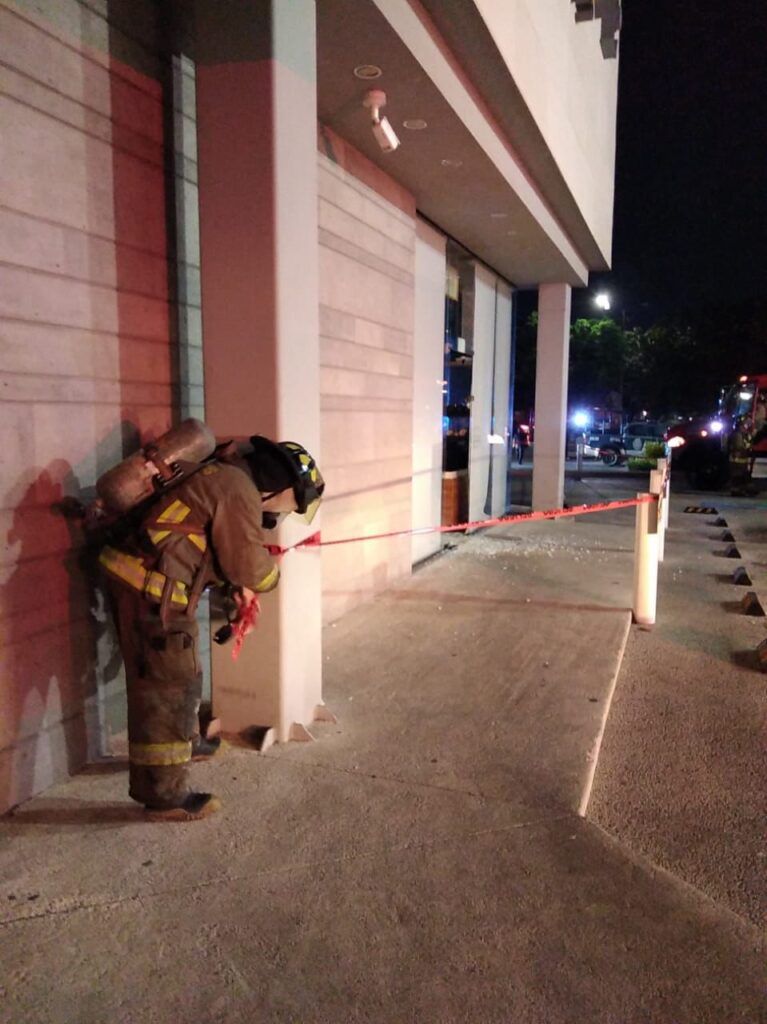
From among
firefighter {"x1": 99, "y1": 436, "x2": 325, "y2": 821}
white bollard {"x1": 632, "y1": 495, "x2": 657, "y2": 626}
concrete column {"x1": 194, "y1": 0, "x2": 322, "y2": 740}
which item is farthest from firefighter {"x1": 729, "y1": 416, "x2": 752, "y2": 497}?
firefighter {"x1": 99, "y1": 436, "x2": 325, "y2": 821}

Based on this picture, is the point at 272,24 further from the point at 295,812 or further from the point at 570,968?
the point at 570,968

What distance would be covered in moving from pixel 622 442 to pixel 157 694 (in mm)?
27702

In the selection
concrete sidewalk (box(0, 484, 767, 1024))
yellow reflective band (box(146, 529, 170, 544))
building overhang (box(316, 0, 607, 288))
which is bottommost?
concrete sidewalk (box(0, 484, 767, 1024))

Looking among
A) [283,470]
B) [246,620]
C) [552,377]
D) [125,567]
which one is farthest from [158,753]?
[552,377]

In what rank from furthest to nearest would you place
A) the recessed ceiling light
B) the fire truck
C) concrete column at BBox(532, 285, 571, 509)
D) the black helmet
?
the fire truck < concrete column at BBox(532, 285, 571, 509) < the recessed ceiling light < the black helmet

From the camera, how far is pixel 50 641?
329cm

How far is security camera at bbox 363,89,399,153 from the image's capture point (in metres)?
4.78

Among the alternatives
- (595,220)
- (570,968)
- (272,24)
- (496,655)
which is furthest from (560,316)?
(570,968)

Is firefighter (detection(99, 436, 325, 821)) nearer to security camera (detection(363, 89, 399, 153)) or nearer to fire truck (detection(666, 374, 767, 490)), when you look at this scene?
security camera (detection(363, 89, 399, 153))

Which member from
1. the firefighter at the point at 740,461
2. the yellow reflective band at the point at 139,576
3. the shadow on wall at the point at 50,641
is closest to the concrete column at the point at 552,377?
the firefighter at the point at 740,461

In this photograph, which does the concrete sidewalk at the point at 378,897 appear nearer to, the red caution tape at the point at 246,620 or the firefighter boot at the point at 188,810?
the firefighter boot at the point at 188,810

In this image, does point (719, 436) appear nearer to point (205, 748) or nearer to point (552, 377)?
point (552, 377)

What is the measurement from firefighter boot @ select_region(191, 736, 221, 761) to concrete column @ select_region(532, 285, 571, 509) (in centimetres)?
950

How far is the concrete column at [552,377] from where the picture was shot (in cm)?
1220
